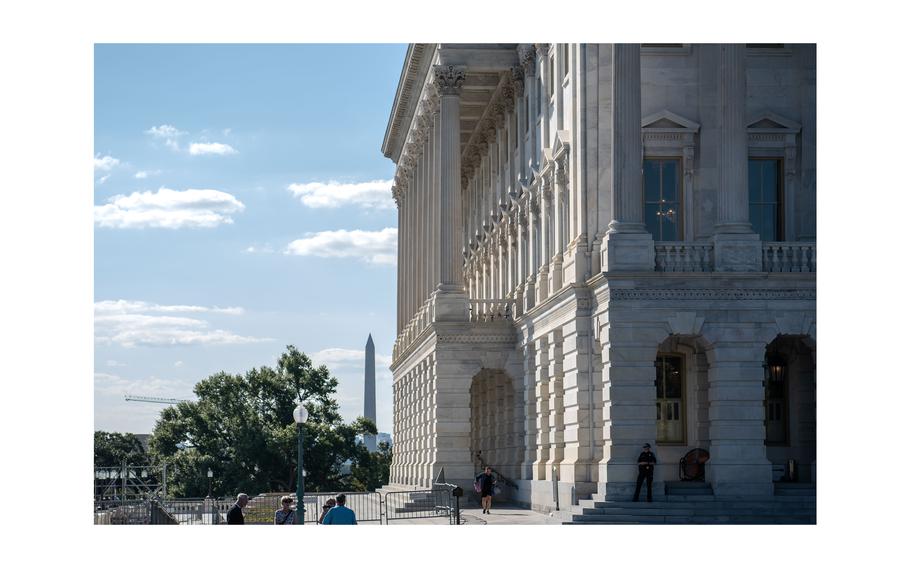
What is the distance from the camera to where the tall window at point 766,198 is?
48.1m

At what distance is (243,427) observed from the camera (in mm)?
113312

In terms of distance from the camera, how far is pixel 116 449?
15900cm

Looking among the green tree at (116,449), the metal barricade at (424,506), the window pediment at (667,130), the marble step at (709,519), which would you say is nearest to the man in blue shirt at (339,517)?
the marble step at (709,519)

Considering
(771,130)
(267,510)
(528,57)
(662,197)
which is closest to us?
(662,197)

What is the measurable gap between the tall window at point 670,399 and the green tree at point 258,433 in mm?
66884

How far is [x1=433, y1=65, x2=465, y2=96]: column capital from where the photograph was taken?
2648 inches

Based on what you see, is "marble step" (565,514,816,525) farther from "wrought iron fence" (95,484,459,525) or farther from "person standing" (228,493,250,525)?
"person standing" (228,493,250,525)

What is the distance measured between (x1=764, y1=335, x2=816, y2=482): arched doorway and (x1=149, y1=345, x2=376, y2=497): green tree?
67.8m

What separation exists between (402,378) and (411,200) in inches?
449

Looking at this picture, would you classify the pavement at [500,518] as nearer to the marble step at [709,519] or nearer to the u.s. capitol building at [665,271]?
the u.s. capitol building at [665,271]

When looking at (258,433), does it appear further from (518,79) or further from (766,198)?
(766,198)

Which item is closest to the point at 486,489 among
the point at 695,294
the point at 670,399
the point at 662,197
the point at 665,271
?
the point at 670,399

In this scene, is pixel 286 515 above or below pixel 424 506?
above

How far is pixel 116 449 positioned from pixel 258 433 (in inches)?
2039
